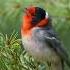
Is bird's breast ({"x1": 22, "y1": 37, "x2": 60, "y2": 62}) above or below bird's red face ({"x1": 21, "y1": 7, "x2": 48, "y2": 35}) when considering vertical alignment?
below

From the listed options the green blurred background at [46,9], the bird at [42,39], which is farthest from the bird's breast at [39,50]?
the green blurred background at [46,9]

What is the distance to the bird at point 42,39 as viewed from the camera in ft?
5.65


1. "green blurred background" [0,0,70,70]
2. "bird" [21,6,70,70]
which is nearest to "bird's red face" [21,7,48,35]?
"bird" [21,6,70,70]

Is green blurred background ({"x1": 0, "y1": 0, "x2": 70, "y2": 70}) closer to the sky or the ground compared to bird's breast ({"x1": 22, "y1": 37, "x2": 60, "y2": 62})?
closer to the sky

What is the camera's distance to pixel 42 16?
1.78 meters

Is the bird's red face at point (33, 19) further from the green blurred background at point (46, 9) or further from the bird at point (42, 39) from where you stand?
the green blurred background at point (46, 9)

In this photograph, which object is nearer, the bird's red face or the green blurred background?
the bird's red face

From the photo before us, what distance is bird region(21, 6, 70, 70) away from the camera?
67.8 inches

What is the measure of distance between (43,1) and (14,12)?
0.51 ft

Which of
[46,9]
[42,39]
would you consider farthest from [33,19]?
[46,9]

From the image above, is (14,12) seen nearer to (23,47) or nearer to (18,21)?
(18,21)

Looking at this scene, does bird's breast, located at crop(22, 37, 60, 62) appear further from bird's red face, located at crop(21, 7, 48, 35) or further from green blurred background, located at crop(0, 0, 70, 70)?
green blurred background, located at crop(0, 0, 70, 70)

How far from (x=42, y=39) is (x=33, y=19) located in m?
0.09

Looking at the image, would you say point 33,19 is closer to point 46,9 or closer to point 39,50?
point 39,50
